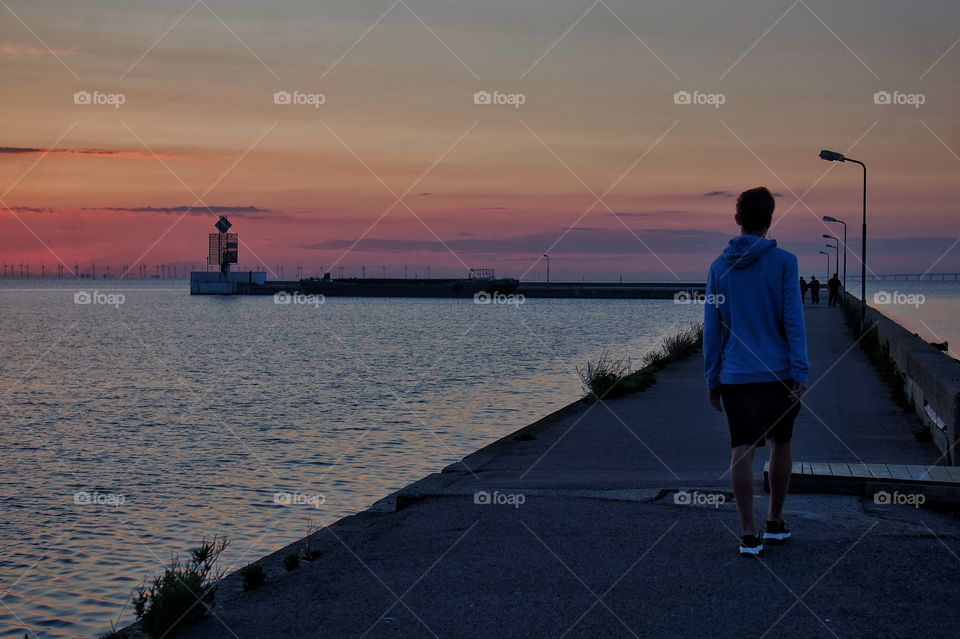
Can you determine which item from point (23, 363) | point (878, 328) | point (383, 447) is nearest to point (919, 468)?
point (383, 447)

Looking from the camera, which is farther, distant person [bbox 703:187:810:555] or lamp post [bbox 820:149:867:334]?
lamp post [bbox 820:149:867:334]

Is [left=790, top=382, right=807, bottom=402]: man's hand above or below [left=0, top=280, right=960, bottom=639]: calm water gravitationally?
above

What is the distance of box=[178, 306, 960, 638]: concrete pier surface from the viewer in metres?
5.62

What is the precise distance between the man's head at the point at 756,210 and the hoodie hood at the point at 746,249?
0.08 metres

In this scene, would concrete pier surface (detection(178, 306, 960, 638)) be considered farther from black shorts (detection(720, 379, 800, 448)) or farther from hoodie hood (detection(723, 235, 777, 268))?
hoodie hood (detection(723, 235, 777, 268))

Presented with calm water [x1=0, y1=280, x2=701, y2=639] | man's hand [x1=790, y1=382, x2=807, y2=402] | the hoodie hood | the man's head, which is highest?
the man's head

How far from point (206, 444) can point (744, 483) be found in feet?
45.9

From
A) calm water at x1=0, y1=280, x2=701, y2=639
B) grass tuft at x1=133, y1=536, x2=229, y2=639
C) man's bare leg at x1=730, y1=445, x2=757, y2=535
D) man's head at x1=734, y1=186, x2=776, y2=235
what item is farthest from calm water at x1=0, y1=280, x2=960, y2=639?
man's head at x1=734, y1=186, x2=776, y2=235

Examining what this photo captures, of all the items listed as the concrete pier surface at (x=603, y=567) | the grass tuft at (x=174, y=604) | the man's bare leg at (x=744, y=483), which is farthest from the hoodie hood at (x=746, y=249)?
the grass tuft at (x=174, y=604)

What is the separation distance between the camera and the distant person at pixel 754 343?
21.4 feet

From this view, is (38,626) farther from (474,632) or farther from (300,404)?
(300,404)

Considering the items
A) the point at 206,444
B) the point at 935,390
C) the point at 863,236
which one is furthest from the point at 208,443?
the point at 863,236

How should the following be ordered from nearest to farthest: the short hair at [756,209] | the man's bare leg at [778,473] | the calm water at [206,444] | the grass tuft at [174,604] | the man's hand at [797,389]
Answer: the grass tuft at [174,604], the man's hand at [797,389], the short hair at [756,209], the man's bare leg at [778,473], the calm water at [206,444]

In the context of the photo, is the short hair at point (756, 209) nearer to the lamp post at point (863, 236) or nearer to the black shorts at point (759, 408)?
the black shorts at point (759, 408)
